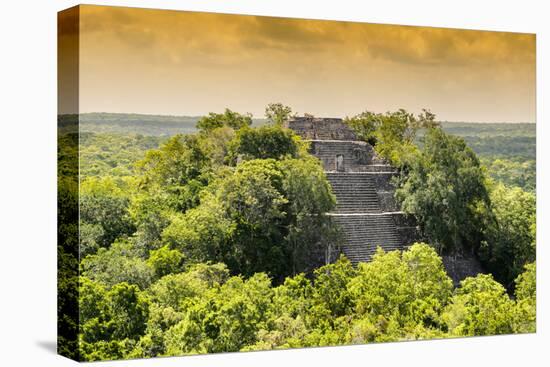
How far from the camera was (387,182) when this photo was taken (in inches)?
633

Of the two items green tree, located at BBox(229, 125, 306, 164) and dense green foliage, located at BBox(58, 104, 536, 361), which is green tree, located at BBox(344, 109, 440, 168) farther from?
green tree, located at BBox(229, 125, 306, 164)

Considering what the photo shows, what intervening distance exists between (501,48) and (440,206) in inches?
98.5

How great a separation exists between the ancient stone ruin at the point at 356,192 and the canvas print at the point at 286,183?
0.03 m

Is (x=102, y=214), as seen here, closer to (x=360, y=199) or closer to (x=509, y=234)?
(x=360, y=199)

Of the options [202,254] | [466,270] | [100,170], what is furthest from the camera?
[466,270]

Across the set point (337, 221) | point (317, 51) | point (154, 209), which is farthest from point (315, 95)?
point (154, 209)

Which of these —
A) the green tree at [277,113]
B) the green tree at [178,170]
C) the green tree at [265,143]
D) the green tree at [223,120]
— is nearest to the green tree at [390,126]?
the green tree at [265,143]

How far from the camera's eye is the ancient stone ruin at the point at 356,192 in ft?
49.5

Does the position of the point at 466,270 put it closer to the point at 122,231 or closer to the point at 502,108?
the point at 502,108

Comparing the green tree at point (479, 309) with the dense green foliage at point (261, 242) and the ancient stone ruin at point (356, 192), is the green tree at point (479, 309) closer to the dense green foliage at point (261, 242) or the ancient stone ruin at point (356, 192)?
the dense green foliage at point (261, 242)

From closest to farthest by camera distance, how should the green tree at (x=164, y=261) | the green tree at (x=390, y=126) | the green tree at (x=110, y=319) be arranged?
the green tree at (x=110, y=319)
the green tree at (x=164, y=261)
the green tree at (x=390, y=126)

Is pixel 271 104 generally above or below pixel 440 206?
above

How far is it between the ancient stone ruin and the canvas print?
3 cm

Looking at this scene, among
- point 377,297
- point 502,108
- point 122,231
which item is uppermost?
point 502,108
